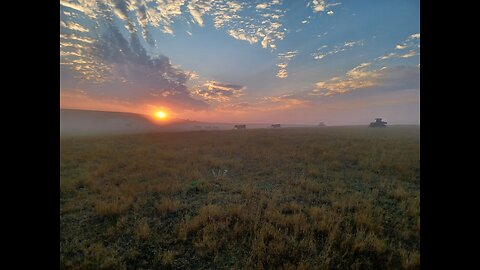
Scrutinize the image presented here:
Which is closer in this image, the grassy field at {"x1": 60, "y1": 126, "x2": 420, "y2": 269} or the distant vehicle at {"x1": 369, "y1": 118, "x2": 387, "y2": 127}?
the grassy field at {"x1": 60, "y1": 126, "x2": 420, "y2": 269}

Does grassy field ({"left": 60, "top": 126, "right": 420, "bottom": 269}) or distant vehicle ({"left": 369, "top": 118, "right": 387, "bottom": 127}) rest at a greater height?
distant vehicle ({"left": 369, "top": 118, "right": 387, "bottom": 127})

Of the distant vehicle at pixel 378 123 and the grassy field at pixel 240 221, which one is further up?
the distant vehicle at pixel 378 123

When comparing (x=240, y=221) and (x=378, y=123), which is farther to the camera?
(x=378, y=123)

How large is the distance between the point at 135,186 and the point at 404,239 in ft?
30.4

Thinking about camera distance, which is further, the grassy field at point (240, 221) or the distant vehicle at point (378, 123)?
the distant vehicle at point (378, 123)
